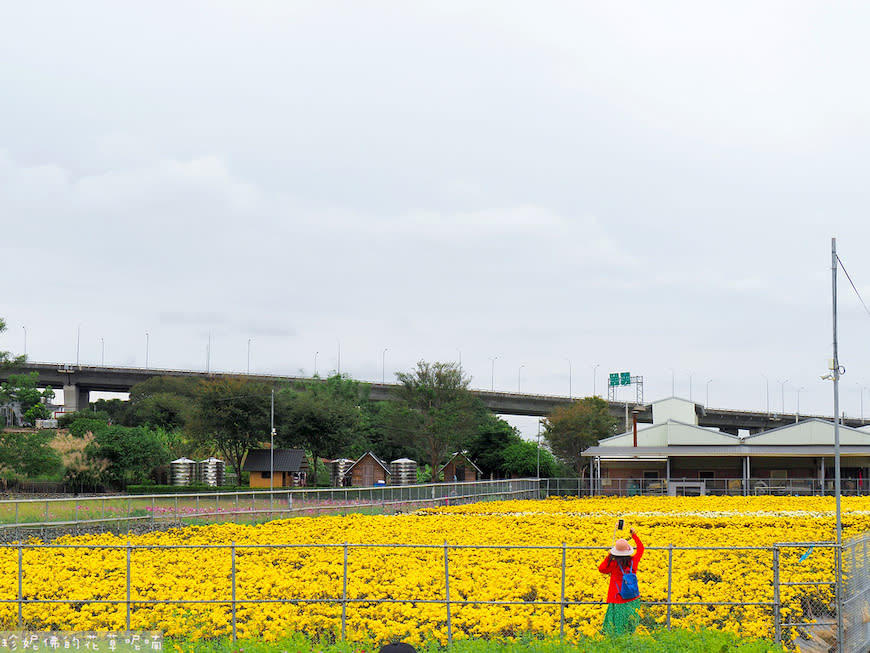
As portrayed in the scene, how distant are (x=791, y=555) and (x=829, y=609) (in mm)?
8190

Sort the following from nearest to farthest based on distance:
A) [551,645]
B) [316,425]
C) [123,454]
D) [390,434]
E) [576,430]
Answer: [551,645] < [123,454] < [316,425] < [576,430] < [390,434]

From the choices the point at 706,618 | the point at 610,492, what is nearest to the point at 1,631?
the point at 706,618

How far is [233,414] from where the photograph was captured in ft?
264

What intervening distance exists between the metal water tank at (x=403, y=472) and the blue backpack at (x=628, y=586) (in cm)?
8610

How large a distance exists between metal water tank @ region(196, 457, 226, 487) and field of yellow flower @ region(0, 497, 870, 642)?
5530 centimetres

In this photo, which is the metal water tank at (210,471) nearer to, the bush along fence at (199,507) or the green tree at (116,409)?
the green tree at (116,409)

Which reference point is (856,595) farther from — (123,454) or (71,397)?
(71,397)

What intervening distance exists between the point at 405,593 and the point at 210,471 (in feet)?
237

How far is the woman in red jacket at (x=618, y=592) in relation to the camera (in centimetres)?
1457

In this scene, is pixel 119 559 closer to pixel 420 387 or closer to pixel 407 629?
pixel 407 629

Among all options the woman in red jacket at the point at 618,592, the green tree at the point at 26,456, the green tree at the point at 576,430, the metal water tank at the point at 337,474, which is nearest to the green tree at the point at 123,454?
the green tree at the point at 26,456

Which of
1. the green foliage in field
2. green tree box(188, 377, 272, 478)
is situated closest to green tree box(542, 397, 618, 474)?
green tree box(188, 377, 272, 478)

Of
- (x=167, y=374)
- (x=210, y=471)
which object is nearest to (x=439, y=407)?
(x=210, y=471)

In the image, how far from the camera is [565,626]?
1563cm
